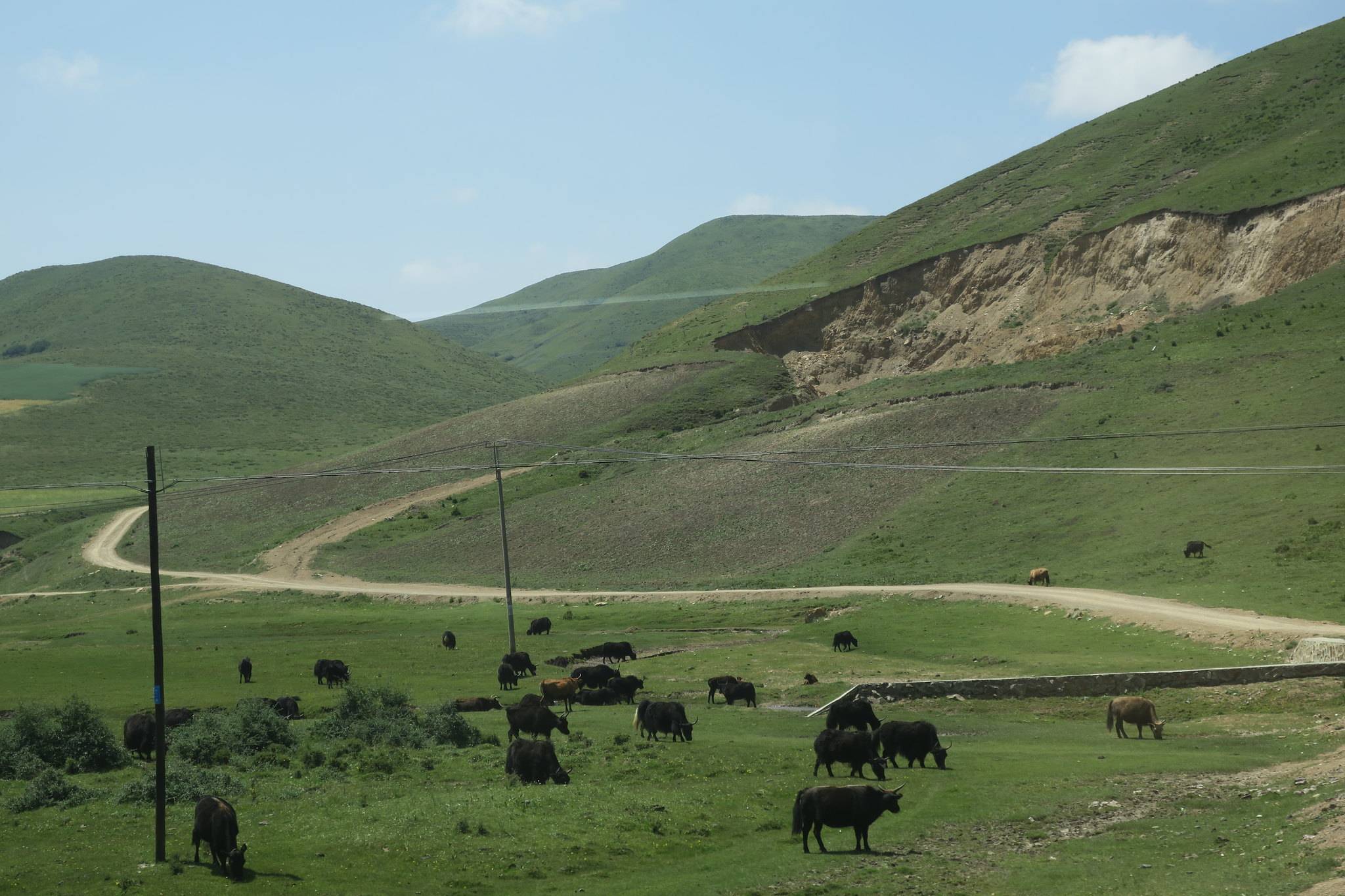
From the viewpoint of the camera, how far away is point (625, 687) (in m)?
42.3

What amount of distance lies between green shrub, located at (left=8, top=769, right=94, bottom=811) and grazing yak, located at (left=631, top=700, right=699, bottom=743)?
42.4 ft

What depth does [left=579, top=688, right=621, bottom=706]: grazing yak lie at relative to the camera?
4175 cm

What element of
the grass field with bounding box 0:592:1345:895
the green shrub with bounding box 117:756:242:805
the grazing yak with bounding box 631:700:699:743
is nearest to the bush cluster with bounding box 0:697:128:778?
the grass field with bounding box 0:592:1345:895

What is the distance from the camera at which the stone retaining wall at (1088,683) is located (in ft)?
121

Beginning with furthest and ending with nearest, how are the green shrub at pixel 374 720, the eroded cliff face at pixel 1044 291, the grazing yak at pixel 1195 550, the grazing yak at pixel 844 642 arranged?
the eroded cliff face at pixel 1044 291 → the grazing yak at pixel 1195 550 → the grazing yak at pixel 844 642 → the green shrub at pixel 374 720

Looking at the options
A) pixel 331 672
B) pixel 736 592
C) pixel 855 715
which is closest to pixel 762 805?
pixel 855 715

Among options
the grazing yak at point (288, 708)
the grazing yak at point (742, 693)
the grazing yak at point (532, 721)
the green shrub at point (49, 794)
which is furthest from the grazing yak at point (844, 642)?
the green shrub at point (49, 794)

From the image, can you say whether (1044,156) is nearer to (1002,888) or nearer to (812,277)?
(812,277)

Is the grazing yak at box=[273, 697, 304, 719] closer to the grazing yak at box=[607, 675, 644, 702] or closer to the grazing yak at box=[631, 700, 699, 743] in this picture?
the grazing yak at box=[607, 675, 644, 702]

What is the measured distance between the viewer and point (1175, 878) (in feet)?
63.1

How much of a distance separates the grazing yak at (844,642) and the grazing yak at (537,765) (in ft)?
86.8

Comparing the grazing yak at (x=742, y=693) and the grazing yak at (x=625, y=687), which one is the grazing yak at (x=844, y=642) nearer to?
the grazing yak at (x=625, y=687)

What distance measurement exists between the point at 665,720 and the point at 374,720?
8.02m

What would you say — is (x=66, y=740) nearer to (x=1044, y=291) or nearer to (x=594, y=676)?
(x=594, y=676)
